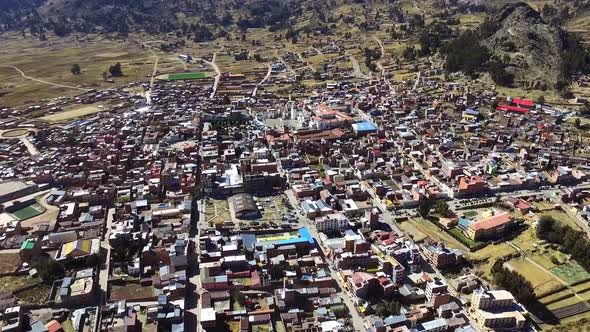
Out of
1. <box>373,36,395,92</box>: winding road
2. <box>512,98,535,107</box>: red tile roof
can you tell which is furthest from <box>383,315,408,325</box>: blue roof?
<box>373,36,395,92</box>: winding road

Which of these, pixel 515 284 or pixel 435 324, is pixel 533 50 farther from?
pixel 435 324

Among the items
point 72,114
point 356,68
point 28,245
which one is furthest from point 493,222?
point 72,114

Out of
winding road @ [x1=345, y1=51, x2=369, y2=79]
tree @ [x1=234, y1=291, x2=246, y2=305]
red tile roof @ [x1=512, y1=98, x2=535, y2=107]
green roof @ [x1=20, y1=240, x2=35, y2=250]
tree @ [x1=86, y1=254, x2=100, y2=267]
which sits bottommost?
tree @ [x1=234, y1=291, x2=246, y2=305]

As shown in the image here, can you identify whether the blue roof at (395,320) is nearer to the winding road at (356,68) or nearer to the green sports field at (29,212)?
the green sports field at (29,212)

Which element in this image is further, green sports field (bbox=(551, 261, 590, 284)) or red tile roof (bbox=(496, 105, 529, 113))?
red tile roof (bbox=(496, 105, 529, 113))

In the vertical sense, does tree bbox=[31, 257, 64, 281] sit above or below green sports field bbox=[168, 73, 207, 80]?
below

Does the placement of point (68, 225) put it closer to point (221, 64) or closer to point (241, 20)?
point (221, 64)

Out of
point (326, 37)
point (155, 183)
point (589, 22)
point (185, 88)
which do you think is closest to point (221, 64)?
point (185, 88)

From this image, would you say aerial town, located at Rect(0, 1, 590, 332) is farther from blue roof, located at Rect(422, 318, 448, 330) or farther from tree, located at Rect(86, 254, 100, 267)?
tree, located at Rect(86, 254, 100, 267)
